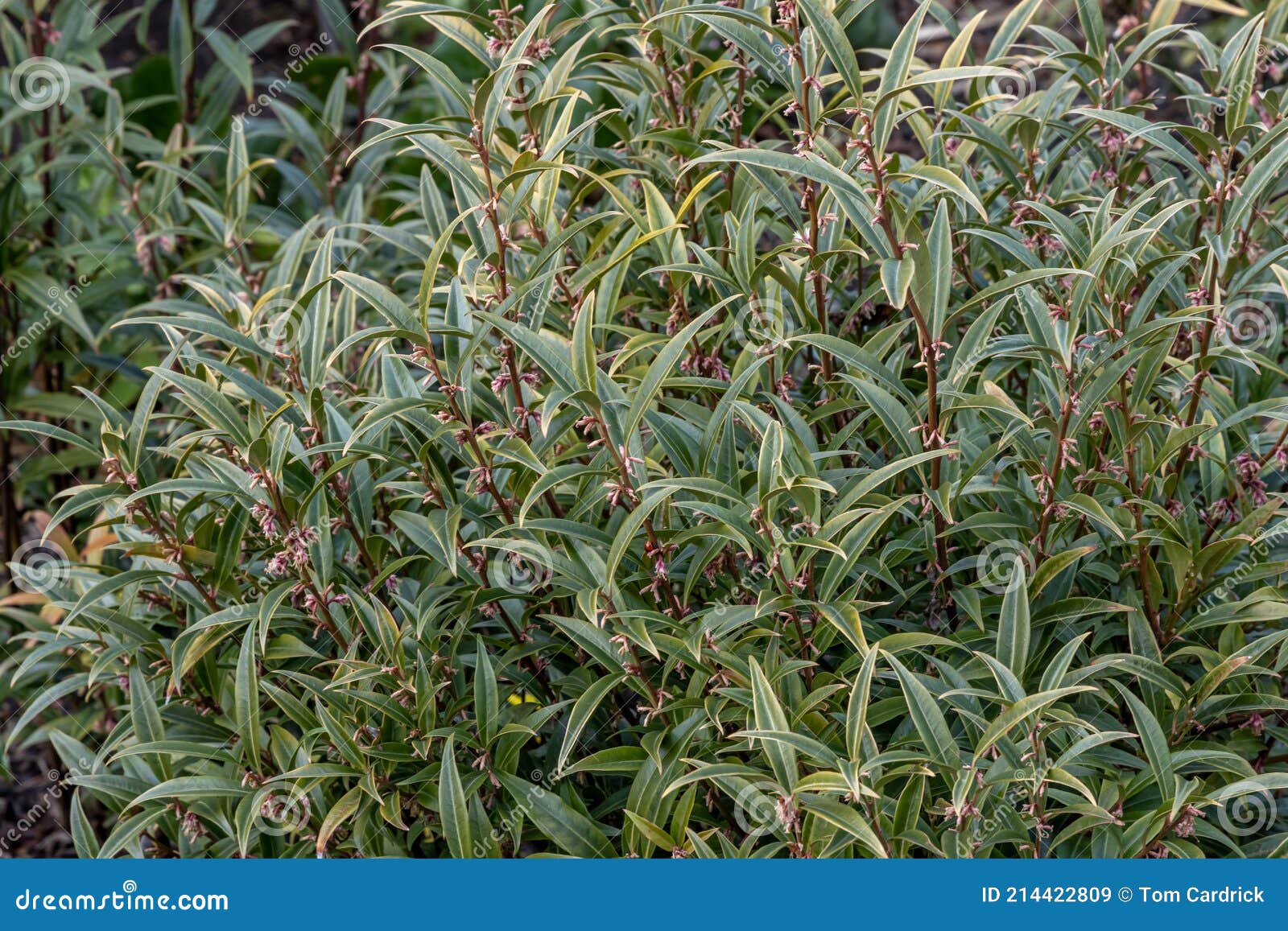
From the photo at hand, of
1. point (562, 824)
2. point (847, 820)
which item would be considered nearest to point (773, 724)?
point (847, 820)

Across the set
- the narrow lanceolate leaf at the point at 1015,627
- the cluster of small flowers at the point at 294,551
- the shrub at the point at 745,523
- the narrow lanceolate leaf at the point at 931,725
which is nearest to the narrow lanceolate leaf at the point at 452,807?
the shrub at the point at 745,523

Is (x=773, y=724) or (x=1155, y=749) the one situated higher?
(x=773, y=724)

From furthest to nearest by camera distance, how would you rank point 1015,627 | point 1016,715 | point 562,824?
point 562,824
point 1015,627
point 1016,715

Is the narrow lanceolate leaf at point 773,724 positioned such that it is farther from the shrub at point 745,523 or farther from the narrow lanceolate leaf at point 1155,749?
the narrow lanceolate leaf at point 1155,749

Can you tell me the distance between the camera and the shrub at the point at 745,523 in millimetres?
1551

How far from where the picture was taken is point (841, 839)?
1512mm

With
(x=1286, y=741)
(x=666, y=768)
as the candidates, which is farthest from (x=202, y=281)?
(x=1286, y=741)

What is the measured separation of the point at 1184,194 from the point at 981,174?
0.35m

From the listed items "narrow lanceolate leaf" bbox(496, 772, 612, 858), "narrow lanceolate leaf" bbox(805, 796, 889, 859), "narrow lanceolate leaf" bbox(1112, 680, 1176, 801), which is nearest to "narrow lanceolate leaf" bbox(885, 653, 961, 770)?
"narrow lanceolate leaf" bbox(805, 796, 889, 859)

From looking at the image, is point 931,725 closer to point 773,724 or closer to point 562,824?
point 773,724

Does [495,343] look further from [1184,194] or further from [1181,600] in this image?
[1184,194]

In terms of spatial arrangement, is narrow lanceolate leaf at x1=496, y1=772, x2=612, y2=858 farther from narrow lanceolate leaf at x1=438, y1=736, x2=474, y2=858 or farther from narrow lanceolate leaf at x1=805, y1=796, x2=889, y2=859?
narrow lanceolate leaf at x1=805, y1=796, x2=889, y2=859

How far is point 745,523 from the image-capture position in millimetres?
1546

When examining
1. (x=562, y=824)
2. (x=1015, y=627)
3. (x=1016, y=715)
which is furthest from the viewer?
(x=562, y=824)
